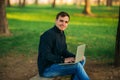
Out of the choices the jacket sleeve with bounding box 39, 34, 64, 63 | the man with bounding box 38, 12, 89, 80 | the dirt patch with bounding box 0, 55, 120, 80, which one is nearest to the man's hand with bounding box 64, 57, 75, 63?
the man with bounding box 38, 12, 89, 80

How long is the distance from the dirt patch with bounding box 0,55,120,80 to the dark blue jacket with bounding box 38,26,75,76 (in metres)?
2.50

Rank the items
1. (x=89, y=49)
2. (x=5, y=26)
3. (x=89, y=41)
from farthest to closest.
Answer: (x=5, y=26), (x=89, y=41), (x=89, y=49)

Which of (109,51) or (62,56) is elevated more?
(62,56)

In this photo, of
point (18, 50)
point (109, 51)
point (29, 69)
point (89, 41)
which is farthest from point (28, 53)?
point (89, 41)

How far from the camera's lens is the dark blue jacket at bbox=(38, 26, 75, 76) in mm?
6094

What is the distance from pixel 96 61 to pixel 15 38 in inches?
237

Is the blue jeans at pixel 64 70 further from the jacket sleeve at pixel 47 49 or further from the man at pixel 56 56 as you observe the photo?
the jacket sleeve at pixel 47 49

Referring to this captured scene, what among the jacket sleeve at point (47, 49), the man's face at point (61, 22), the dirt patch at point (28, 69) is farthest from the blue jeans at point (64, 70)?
the dirt patch at point (28, 69)

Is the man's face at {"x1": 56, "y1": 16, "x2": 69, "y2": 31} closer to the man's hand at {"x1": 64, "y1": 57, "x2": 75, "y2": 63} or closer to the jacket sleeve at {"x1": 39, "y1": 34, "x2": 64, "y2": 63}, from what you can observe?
the jacket sleeve at {"x1": 39, "y1": 34, "x2": 64, "y2": 63}

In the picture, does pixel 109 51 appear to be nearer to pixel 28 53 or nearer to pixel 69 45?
pixel 69 45

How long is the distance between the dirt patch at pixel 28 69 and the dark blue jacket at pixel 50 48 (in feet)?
8.20

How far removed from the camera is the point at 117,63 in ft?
31.0

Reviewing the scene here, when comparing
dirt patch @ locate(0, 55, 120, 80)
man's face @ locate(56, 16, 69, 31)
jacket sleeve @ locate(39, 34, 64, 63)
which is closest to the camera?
jacket sleeve @ locate(39, 34, 64, 63)

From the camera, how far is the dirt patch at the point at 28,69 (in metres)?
8.81
